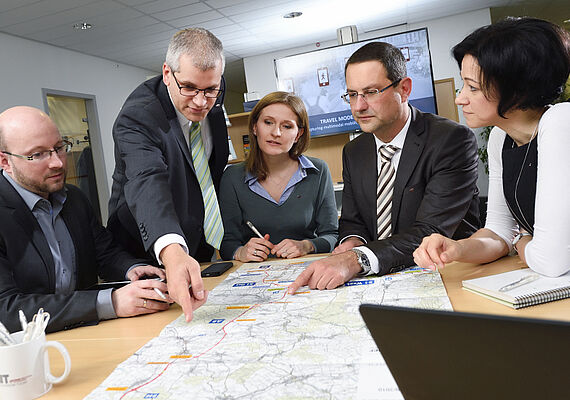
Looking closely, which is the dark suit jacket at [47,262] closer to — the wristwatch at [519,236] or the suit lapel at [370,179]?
the suit lapel at [370,179]

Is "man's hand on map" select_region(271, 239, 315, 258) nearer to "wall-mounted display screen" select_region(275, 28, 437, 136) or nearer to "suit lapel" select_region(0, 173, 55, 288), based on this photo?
"suit lapel" select_region(0, 173, 55, 288)

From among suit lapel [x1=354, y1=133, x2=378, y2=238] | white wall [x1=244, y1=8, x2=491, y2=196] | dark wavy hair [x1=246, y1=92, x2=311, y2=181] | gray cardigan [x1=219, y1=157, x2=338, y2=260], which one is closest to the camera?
suit lapel [x1=354, y1=133, x2=378, y2=238]

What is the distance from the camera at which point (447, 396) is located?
0.51m

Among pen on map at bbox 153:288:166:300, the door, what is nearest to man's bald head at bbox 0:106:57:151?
pen on map at bbox 153:288:166:300

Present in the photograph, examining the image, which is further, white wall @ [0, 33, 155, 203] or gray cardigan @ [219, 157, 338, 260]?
white wall @ [0, 33, 155, 203]

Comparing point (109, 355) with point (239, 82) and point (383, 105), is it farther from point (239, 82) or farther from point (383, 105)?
point (239, 82)

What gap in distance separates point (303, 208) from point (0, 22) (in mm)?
5214

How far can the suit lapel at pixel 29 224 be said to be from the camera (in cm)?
151

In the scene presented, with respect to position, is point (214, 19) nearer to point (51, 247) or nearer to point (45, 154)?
point (45, 154)

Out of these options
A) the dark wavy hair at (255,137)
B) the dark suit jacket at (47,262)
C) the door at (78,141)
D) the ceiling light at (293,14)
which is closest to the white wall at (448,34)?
the ceiling light at (293,14)

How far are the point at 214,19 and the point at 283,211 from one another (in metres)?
4.95

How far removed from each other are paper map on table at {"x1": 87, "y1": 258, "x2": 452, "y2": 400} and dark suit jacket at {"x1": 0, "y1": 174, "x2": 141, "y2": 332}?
0.32m

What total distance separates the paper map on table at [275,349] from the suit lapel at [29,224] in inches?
21.9

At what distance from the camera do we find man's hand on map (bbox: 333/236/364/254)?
Result: 1.85 meters
